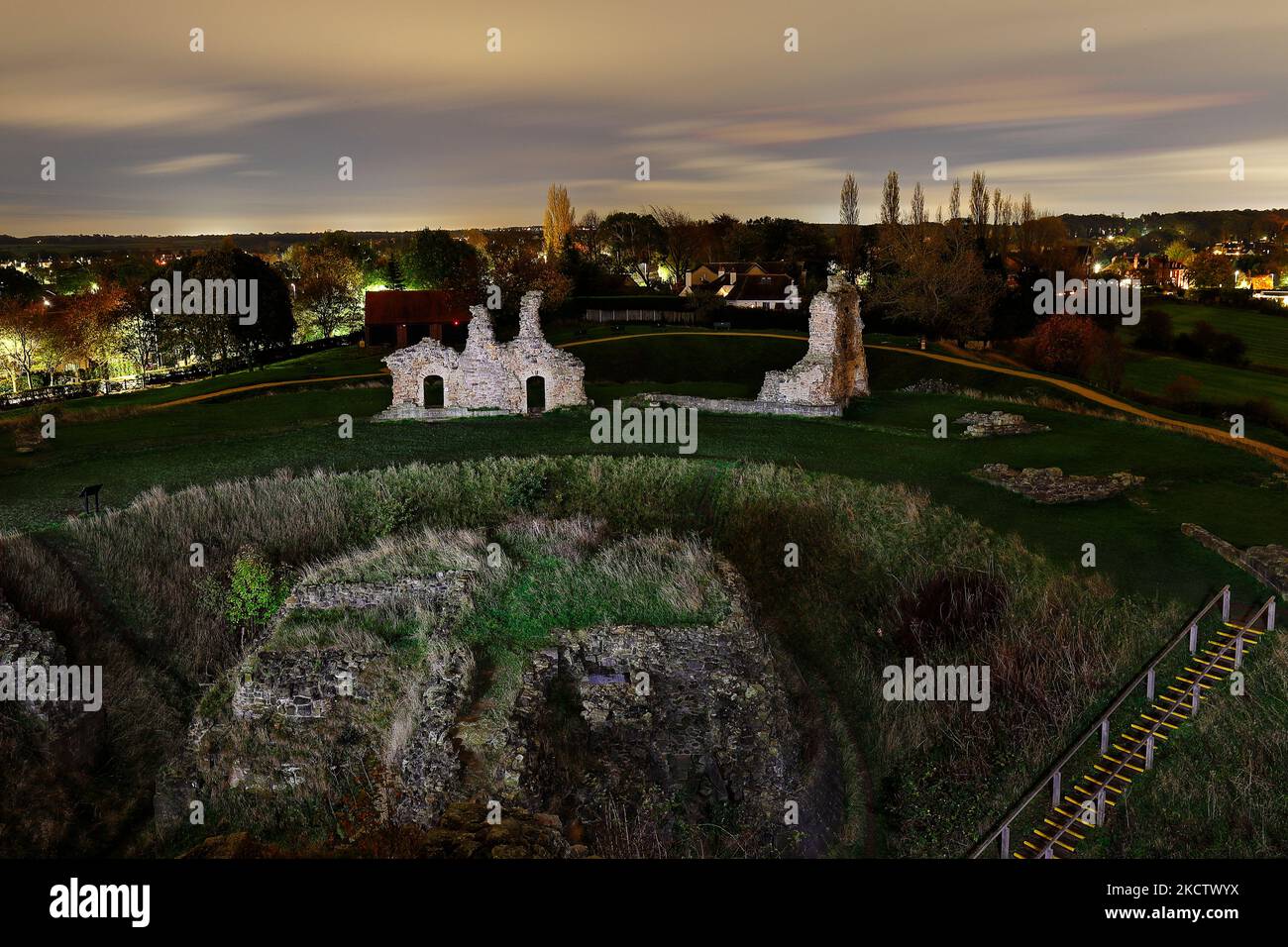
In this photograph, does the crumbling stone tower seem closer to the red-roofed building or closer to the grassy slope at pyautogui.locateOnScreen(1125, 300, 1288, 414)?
the grassy slope at pyautogui.locateOnScreen(1125, 300, 1288, 414)

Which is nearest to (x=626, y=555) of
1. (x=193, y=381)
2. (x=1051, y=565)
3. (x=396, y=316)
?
(x=1051, y=565)

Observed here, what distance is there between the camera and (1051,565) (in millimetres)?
18641

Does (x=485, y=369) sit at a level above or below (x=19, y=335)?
below

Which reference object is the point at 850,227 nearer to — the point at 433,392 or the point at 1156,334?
the point at 1156,334

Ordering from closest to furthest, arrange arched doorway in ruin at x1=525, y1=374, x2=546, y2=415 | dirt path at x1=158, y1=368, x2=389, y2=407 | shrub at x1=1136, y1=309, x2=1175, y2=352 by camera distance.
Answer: arched doorway in ruin at x1=525, y1=374, x2=546, y2=415
dirt path at x1=158, y1=368, x2=389, y2=407
shrub at x1=1136, y1=309, x2=1175, y2=352

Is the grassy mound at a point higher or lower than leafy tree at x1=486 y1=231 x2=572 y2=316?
lower

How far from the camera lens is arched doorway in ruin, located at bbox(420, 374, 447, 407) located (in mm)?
37000

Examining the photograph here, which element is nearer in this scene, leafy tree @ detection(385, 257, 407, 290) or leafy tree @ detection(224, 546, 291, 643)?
leafy tree @ detection(224, 546, 291, 643)

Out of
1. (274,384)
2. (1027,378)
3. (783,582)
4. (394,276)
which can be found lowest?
(783,582)

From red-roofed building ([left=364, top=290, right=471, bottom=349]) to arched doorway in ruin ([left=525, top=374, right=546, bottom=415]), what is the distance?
22.7 meters

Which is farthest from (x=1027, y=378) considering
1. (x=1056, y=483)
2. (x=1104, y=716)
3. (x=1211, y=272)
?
(x=1211, y=272)

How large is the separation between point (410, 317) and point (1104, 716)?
55160 millimetres

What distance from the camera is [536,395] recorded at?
38219 mm

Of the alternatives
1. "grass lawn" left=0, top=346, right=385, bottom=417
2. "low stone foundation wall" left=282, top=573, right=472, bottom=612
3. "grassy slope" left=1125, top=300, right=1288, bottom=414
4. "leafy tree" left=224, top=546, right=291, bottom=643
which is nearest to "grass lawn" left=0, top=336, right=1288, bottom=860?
"leafy tree" left=224, top=546, right=291, bottom=643
